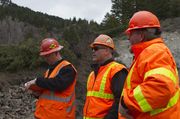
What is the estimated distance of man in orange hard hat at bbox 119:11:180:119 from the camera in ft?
13.5

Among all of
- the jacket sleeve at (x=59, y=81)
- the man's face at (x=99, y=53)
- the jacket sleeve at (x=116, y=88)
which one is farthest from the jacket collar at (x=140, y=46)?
the jacket sleeve at (x=59, y=81)

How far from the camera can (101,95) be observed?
19.1 ft

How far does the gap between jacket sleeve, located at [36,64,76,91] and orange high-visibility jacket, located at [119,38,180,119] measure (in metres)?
2.21

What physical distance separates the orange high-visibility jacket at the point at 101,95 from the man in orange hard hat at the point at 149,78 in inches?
46.3

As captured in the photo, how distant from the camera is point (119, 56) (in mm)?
27297

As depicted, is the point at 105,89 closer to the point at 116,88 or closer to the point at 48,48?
the point at 116,88

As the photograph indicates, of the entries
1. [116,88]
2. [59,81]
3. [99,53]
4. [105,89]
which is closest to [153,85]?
[116,88]

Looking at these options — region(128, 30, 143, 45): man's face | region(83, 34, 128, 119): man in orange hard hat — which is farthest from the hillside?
region(128, 30, 143, 45): man's face

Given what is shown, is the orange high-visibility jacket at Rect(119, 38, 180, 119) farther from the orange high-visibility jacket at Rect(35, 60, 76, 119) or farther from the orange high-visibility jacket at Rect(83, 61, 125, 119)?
the orange high-visibility jacket at Rect(35, 60, 76, 119)

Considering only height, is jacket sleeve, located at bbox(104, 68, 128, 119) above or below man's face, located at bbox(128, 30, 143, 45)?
below

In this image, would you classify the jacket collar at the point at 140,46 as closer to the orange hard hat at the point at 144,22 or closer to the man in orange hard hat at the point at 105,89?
the orange hard hat at the point at 144,22

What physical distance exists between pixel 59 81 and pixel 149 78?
2.66m

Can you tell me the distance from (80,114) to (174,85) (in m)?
10.1

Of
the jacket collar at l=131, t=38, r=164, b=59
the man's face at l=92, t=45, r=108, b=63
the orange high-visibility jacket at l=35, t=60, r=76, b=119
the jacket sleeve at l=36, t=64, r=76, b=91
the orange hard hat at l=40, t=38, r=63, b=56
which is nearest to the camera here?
the jacket collar at l=131, t=38, r=164, b=59
